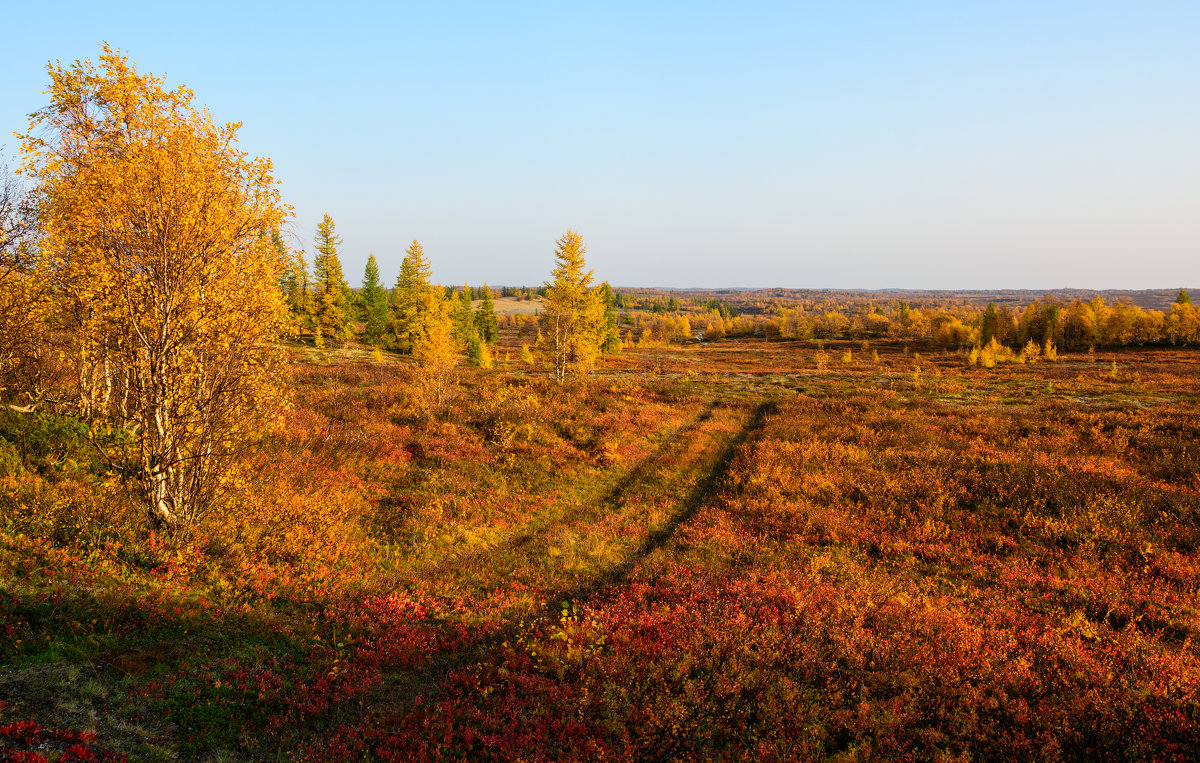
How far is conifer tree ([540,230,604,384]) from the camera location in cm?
3631

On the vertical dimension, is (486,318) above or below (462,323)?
above

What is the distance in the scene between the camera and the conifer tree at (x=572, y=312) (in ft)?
119

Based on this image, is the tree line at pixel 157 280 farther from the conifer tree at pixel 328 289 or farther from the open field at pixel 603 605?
the conifer tree at pixel 328 289

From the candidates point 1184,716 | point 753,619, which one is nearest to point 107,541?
point 753,619

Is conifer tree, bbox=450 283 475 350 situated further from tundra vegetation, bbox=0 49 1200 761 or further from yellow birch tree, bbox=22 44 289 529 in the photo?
yellow birch tree, bbox=22 44 289 529

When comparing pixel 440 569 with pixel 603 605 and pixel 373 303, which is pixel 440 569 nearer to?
pixel 603 605

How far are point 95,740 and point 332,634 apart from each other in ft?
11.7

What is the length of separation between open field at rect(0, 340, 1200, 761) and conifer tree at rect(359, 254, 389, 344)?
147 ft

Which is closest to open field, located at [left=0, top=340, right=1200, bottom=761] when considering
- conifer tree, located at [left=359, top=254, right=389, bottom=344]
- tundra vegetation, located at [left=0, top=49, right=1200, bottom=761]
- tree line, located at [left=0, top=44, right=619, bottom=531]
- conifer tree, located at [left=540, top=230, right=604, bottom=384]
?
tundra vegetation, located at [left=0, top=49, right=1200, bottom=761]

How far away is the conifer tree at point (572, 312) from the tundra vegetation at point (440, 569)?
17569 mm

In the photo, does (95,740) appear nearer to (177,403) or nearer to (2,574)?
(2,574)

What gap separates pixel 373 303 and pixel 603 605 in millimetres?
61512

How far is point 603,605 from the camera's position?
34.5 ft

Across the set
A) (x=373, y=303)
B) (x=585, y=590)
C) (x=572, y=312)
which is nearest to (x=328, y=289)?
(x=373, y=303)
